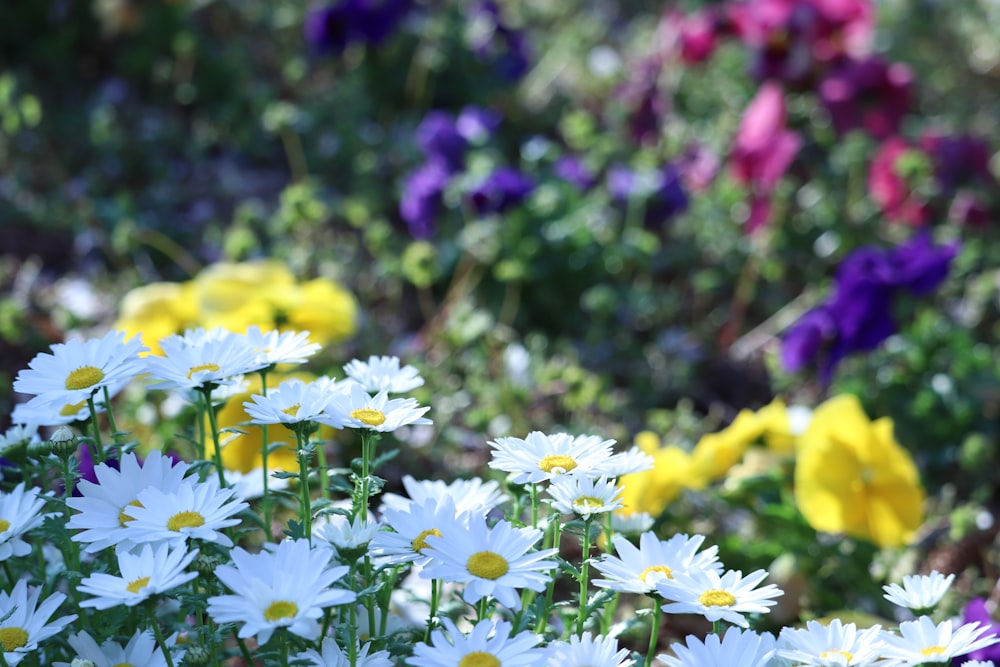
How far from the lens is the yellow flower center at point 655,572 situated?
88 centimetres

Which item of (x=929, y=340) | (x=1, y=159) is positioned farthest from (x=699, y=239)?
(x=1, y=159)

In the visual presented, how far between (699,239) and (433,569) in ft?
6.31

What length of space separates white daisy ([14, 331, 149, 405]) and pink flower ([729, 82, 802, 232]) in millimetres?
1822

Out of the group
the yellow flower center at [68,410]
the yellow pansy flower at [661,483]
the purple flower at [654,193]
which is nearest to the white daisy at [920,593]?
the yellow pansy flower at [661,483]

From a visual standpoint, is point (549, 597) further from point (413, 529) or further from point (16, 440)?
point (16, 440)

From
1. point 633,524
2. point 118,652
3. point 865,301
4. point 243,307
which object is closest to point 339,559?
point 118,652

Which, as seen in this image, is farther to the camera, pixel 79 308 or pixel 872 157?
pixel 872 157

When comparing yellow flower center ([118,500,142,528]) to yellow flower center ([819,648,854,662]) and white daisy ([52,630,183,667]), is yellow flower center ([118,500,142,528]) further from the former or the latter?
yellow flower center ([819,648,854,662])

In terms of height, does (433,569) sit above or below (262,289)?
below

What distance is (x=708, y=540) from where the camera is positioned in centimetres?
159

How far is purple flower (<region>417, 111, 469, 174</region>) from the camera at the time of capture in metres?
2.42

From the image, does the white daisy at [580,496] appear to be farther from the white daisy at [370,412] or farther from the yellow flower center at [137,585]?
the yellow flower center at [137,585]

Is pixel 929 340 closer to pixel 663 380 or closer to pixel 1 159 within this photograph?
pixel 663 380

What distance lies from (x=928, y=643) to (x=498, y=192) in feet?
4.83
